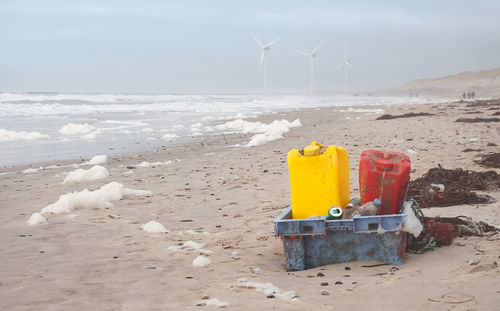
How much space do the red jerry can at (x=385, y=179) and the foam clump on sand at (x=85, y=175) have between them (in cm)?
577

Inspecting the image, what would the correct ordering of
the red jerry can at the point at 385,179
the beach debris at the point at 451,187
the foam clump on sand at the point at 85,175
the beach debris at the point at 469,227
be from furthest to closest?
the foam clump on sand at the point at 85,175 → the beach debris at the point at 451,187 → the beach debris at the point at 469,227 → the red jerry can at the point at 385,179

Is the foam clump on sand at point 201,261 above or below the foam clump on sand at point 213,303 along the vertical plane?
below

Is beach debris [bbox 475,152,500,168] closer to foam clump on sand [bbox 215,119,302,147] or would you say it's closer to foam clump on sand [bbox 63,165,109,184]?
foam clump on sand [bbox 215,119,302,147]

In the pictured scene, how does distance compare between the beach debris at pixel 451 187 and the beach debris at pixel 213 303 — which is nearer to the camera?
the beach debris at pixel 213 303

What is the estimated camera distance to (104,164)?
1106cm

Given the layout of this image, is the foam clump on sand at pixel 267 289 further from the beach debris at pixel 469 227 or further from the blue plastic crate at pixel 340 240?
the beach debris at pixel 469 227

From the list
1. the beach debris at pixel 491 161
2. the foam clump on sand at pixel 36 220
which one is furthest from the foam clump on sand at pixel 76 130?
the beach debris at pixel 491 161

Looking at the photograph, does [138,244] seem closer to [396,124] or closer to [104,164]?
[104,164]

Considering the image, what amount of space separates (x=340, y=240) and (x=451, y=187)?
260 centimetres

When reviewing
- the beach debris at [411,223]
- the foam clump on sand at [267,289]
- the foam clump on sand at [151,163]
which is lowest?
the foam clump on sand at [151,163]

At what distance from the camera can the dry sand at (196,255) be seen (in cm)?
340

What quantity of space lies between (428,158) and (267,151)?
3.90m

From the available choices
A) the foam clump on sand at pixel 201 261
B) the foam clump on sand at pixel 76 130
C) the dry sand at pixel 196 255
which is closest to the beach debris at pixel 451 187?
the dry sand at pixel 196 255

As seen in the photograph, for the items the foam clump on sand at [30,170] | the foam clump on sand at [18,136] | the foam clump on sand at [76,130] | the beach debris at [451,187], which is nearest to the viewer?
the beach debris at [451,187]
